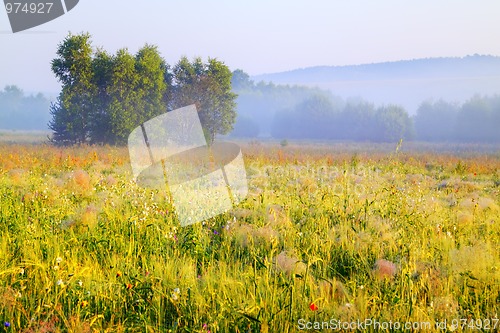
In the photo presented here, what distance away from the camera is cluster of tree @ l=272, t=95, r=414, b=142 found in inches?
2773

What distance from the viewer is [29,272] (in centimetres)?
434

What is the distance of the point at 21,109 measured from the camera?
13438cm

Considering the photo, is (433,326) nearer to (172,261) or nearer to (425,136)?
(172,261)

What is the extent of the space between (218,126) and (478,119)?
48.7m

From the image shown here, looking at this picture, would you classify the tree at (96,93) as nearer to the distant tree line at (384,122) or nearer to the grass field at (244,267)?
the grass field at (244,267)

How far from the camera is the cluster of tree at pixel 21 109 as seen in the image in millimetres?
128375

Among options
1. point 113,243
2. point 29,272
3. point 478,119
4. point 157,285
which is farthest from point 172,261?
point 478,119

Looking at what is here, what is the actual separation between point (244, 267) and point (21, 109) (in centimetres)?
14673

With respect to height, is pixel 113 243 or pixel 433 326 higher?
pixel 113 243

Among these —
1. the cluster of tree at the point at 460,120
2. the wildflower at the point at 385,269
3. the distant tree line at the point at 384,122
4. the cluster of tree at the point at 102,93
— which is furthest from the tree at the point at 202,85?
the cluster of tree at the point at 460,120

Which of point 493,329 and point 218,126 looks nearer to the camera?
point 493,329

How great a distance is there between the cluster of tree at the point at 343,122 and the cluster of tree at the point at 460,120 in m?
5.85
